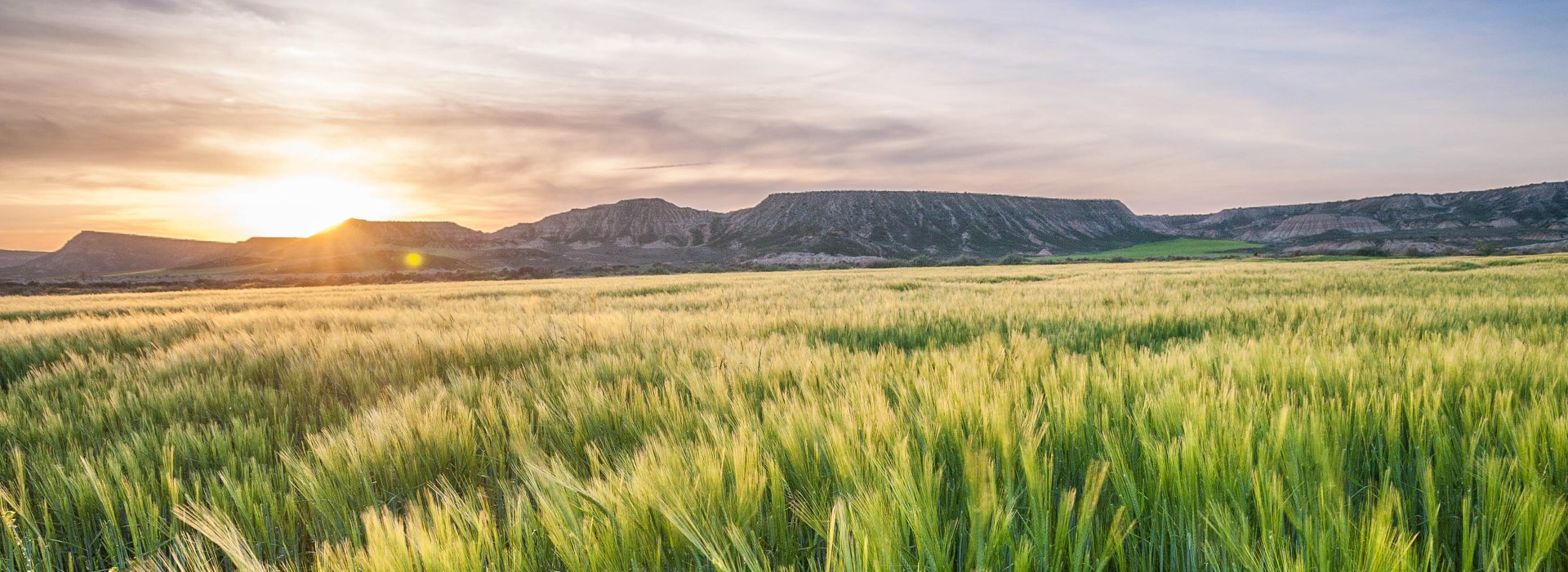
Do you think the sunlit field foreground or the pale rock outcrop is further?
the pale rock outcrop

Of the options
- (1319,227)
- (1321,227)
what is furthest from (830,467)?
(1321,227)

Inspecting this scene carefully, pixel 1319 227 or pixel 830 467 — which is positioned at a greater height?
pixel 1319 227

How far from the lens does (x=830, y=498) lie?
117cm

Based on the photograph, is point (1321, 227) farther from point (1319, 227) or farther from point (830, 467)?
point (830, 467)

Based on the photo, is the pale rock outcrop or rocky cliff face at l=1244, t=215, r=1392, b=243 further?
the pale rock outcrop

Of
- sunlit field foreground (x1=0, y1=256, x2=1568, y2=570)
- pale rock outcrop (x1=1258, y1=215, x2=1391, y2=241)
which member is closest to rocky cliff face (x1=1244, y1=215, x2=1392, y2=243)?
pale rock outcrop (x1=1258, y1=215, x2=1391, y2=241)

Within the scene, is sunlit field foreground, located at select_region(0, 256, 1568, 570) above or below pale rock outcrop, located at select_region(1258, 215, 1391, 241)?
below

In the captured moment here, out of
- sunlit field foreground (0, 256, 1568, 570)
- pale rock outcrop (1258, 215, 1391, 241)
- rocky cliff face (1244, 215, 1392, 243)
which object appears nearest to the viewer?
sunlit field foreground (0, 256, 1568, 570)

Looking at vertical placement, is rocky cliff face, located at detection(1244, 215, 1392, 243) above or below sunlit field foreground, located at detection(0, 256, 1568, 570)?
above

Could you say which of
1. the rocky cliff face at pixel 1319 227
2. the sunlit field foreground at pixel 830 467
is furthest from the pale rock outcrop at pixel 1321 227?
the sunlit field foreground at pixel 830 467

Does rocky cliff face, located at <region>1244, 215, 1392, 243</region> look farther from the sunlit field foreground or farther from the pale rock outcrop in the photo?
the sunlit field foreground

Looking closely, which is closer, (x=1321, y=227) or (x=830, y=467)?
(x=830, y=467)

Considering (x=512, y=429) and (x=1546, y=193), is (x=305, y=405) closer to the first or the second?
(x=512, y=429)

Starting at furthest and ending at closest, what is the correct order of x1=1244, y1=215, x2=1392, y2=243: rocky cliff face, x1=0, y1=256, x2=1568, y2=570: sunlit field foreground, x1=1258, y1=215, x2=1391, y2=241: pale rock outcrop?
1. x1=1258, y1=215, x2=1391, y2=241: pale rock outcrop
2. x1=1244, y1=215, x2=1392, y2=243: rocky cliff face
3. x1=0, y1=256, x2=1568, y2=570: sunlit field foreground
